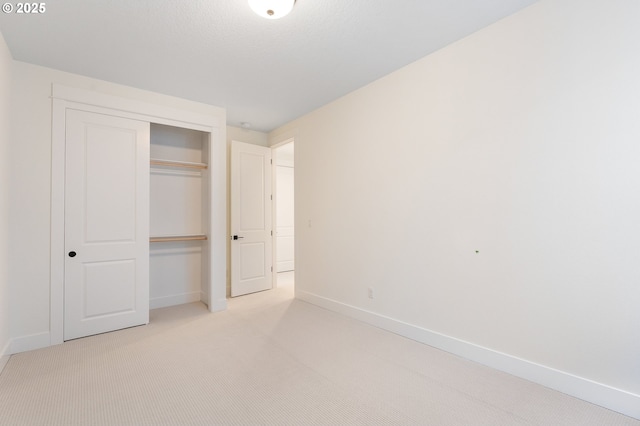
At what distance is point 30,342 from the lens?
2695mm

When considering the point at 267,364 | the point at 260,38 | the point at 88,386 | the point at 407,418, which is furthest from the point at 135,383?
the point at 260,38

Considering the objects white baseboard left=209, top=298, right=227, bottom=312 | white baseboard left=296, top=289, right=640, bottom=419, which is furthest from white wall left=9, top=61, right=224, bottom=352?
white baseboard left=296, top=289, right=640, bottom=419

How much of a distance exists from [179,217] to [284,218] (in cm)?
288

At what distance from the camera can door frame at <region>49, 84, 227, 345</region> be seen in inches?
111

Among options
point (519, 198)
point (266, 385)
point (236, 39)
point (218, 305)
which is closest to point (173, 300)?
point (218, 305)

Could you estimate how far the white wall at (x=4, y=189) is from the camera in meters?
2.38

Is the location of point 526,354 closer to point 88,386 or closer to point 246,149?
point 88,386

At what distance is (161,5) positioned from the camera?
204 centimetres

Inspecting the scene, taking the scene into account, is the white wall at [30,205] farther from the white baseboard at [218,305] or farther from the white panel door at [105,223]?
the white baseboard at [218,305]

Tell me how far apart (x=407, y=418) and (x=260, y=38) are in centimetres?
292

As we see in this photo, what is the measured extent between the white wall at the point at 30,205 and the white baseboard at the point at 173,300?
1.22 metres

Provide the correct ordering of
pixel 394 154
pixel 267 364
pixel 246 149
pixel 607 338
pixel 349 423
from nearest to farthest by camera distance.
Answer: pixel 349 423 → pixel 607 338 → pixel 267 364 → pixel 394 154 → pixel 246 149

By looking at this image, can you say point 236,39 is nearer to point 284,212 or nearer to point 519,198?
point 519,198

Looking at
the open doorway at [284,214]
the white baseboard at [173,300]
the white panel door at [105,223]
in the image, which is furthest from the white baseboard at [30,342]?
the open doorway at [284,214]
